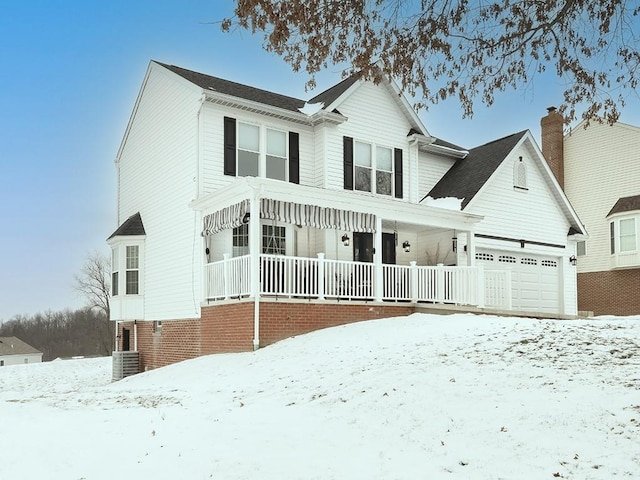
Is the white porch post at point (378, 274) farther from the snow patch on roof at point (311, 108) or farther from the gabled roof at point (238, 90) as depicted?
the gabled roof at point (238, 90)

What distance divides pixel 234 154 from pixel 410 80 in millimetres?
9127

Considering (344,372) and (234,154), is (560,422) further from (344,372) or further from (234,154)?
(234,154)

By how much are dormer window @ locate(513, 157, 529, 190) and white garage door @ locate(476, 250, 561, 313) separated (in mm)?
2482

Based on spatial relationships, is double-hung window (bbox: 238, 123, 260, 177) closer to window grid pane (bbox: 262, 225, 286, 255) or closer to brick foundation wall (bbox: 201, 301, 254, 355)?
window grid pane (bbox: 262, 225, 286, 255)

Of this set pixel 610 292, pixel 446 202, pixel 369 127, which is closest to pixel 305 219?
pixel 369 127

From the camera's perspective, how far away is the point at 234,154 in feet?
61.0

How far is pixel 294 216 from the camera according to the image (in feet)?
54.3

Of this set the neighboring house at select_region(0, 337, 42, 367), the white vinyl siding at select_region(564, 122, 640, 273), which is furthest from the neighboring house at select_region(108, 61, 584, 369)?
the neighboring house at select_region(0, 337, 42, 367)

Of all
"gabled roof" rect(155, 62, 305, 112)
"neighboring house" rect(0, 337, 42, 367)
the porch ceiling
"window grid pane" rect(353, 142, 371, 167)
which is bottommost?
"neighboring house" rect(0, 337, 42, 367)

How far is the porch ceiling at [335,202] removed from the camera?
15828 mm

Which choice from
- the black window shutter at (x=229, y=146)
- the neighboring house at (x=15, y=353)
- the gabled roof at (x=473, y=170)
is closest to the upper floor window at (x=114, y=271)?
the black window shutter at (x=229, y=146)

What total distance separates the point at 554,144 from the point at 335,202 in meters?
20.1

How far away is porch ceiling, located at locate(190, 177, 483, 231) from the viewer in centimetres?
1583

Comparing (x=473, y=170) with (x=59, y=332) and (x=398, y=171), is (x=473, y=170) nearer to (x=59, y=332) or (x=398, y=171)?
(x=398, y=171)
